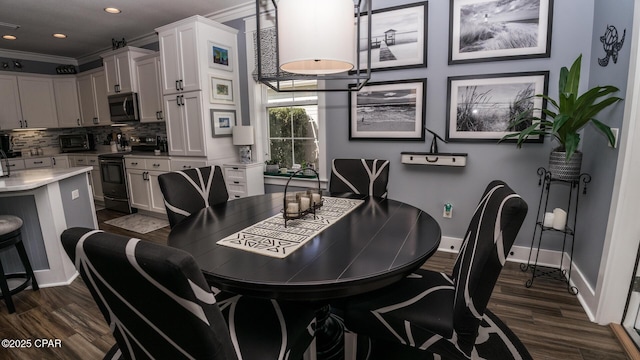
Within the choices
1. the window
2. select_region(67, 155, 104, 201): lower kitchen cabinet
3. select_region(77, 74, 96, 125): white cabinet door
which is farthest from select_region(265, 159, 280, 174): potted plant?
select_region(77, 74, 96, 125): white cabinet door

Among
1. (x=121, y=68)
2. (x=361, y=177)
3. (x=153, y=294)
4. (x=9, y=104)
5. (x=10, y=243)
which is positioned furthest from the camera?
(x=9, y=104)

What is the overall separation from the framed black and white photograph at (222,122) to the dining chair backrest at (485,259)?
130 inches

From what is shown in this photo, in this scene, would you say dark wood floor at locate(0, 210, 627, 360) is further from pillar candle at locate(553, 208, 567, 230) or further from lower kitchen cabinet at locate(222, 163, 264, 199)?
lower kitchen cabinet at locate(222, 163, 264, 199)

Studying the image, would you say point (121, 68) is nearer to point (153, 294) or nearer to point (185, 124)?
point (185, 124)

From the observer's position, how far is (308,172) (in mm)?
3664

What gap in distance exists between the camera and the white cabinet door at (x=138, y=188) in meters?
4.41

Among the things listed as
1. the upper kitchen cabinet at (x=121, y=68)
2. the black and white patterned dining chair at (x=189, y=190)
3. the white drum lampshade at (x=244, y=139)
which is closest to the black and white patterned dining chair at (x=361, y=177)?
the black and white patterned dining chair at (x=189, y=190)

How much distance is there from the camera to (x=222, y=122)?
3.88 m

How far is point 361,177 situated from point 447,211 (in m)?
1.07

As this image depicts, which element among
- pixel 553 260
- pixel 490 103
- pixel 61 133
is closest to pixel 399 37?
pixel 490 103

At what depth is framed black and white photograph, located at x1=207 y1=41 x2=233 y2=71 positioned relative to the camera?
3633 millimetres

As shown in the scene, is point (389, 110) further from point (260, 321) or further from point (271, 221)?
point (260, 321)

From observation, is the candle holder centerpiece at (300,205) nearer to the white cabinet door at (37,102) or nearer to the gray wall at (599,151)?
the gray wall at (599,151)

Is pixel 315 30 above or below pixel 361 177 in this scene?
above
